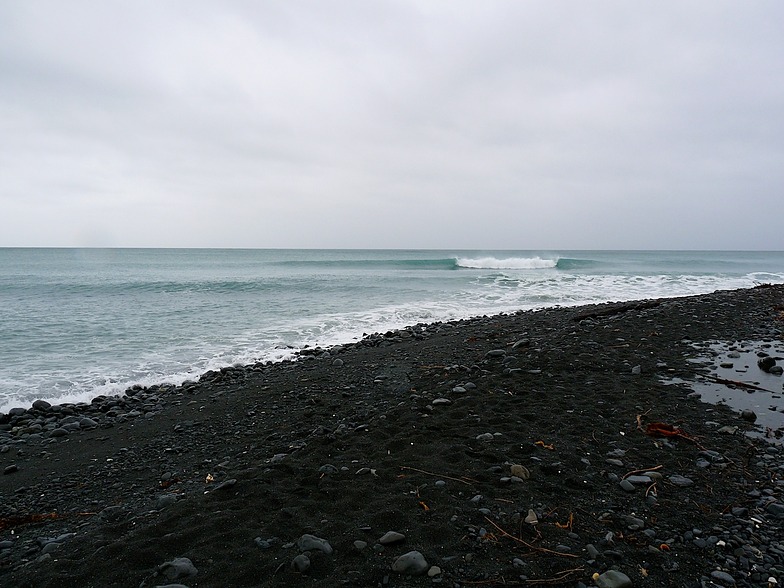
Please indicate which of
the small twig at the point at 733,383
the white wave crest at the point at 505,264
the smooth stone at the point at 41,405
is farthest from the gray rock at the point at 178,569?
the white wave crest at the point at 505,264

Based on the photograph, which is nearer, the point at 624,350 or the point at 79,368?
the point at 624,350

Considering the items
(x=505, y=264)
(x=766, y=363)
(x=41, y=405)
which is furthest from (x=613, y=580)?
(x=505, y=264)

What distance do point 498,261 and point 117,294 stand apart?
3892cm

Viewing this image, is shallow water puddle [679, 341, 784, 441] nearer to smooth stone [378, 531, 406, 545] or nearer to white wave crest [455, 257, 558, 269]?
smooth stone [378, 531, 406, 545]

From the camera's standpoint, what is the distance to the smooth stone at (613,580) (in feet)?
7.62

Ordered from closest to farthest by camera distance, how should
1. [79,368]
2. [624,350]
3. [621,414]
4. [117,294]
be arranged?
1. [621,414]
2. [624,350]
3. [79,368]
4. [117,294]

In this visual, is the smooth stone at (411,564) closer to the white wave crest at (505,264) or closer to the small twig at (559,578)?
the small twig at (559,578)

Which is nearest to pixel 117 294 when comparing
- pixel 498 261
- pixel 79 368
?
pixel 79 368

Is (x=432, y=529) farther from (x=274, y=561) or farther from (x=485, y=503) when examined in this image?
(x=274, y=561)

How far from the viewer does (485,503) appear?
3098mm

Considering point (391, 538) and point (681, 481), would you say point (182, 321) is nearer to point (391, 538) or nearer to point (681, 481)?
point (391, 538)

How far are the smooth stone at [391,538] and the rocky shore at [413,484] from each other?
1cm

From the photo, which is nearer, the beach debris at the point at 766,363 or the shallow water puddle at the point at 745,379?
the shallow water puddle at the point at 745,379

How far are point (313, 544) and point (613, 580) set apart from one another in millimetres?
1760
